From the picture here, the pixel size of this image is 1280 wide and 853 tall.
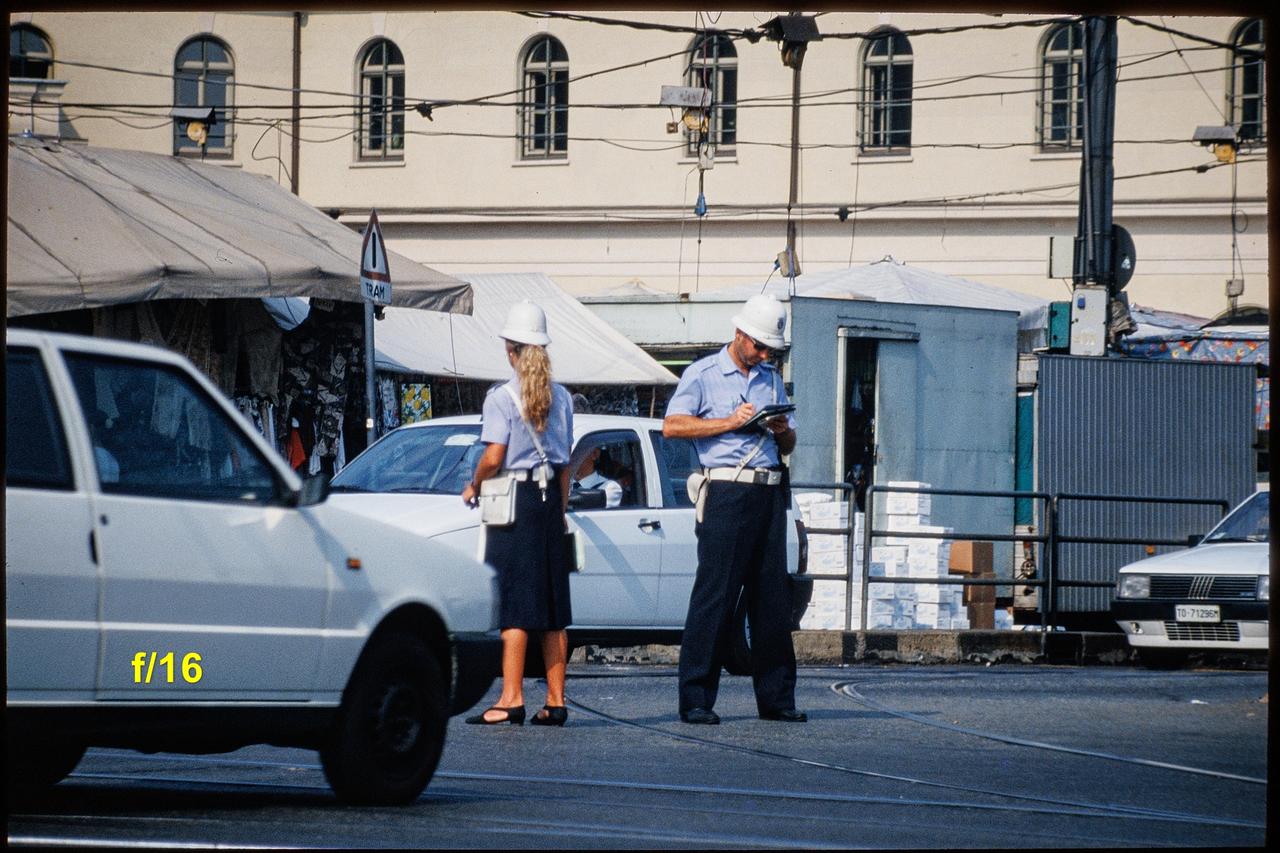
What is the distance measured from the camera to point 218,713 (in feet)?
20.3

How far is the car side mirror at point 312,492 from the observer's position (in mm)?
6418

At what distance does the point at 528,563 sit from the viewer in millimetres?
9477

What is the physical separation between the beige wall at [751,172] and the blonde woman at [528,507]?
825 inches

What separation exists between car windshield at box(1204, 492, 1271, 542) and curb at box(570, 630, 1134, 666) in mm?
1310

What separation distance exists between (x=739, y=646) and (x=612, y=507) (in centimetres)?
110

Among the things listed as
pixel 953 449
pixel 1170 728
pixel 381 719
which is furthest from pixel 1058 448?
pixel 381 719

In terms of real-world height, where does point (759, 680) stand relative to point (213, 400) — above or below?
below

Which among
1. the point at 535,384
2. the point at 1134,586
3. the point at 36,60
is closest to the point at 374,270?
the point at 535,384

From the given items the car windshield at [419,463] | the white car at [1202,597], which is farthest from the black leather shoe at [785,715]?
the white car at [1202,597]

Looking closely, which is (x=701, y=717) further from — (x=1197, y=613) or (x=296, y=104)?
(x=296, y=104)

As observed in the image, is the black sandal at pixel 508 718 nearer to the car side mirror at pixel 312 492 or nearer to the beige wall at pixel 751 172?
the car side mirror at pixel 312 492

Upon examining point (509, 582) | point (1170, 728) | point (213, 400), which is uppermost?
point (213, 400)

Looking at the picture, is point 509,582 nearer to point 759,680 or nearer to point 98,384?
point 759,680

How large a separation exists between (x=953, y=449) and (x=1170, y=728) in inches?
391
